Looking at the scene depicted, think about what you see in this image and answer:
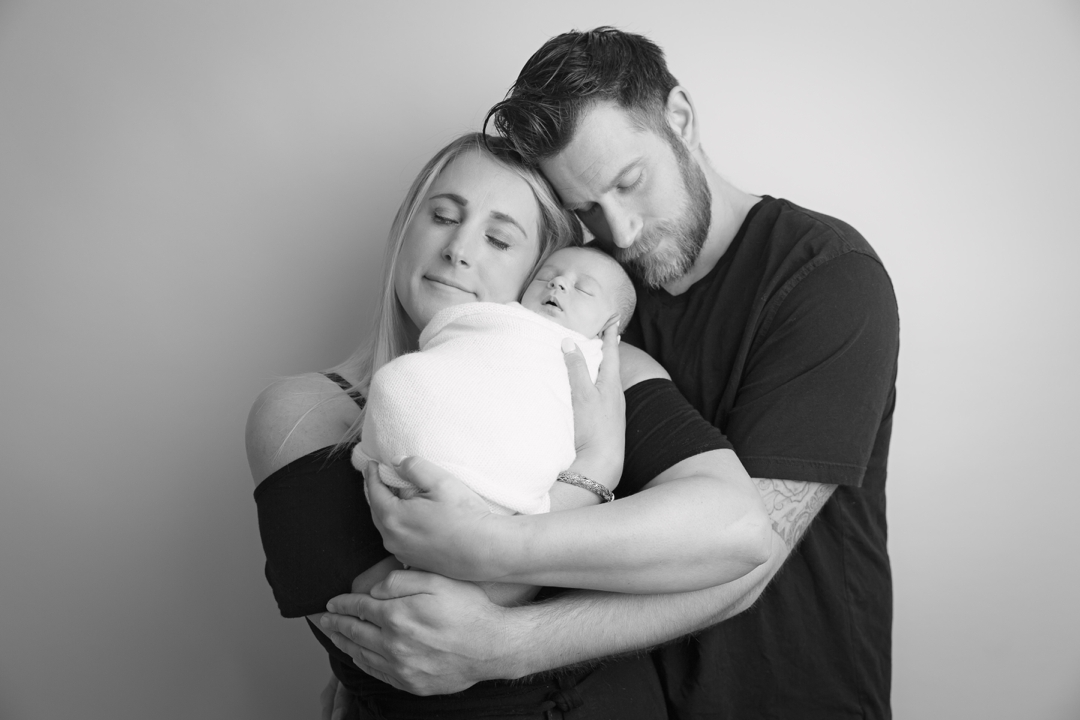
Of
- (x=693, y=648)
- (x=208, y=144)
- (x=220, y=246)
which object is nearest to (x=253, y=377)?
(x=220, y=246)

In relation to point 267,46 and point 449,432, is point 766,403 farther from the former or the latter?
point 267,46

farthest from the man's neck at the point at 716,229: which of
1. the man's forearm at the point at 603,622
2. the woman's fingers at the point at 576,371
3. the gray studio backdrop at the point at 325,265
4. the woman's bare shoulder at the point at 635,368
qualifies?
the man's forearm at the point at 603,622

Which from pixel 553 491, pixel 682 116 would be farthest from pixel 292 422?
pixel 682 116

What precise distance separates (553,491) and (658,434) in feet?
0.96

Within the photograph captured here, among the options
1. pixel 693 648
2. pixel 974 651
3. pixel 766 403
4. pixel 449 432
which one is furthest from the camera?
pixel 974 651

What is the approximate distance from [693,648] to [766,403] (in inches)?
26.8

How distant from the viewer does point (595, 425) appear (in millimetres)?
1659

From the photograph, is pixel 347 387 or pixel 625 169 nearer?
pixel 347 387

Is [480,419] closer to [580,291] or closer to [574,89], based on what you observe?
[580,291]

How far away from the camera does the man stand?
5.57 ft

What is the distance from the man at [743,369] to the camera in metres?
1.70

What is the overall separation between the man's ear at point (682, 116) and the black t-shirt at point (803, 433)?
0.34 metres

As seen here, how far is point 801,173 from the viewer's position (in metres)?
2.66

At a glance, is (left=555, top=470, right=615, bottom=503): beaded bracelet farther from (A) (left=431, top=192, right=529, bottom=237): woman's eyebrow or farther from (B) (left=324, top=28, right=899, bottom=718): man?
(A) (left=431, top=192, right=529, bottom=237): woman's eyebrow
